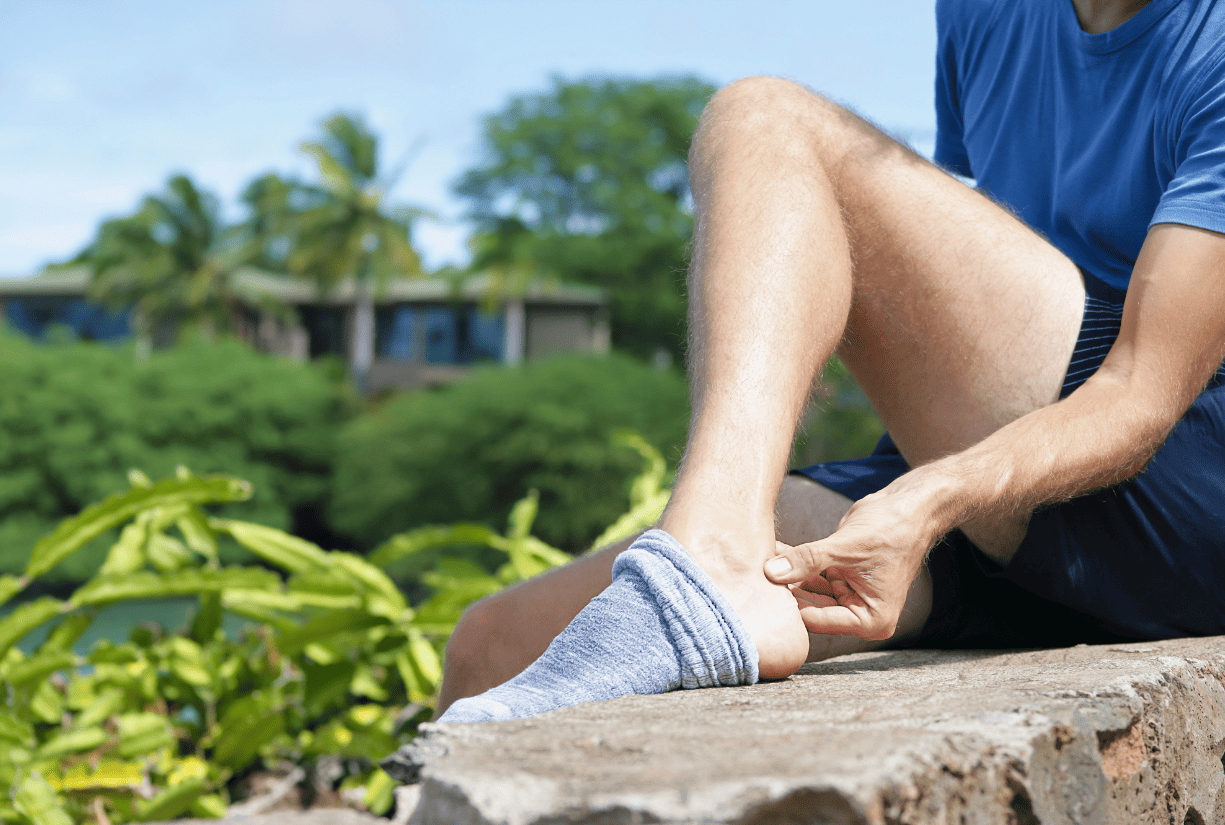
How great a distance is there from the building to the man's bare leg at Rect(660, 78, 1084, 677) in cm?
2178

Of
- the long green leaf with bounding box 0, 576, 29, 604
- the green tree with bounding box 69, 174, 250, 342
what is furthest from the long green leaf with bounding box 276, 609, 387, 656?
the green tree with bounding box 69, 174, 250, 342

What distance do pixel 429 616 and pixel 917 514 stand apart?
102cm

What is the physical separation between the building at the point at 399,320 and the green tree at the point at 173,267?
0.64 m

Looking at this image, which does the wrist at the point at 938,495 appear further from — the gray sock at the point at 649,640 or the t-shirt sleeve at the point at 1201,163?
the t-shirt sleeve at the point at 1201,163

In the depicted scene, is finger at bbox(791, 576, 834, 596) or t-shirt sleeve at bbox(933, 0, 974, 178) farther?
t-shirt sleeve at bbox(933, 0, 974, 178)

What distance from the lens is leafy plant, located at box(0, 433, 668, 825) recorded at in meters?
1.46

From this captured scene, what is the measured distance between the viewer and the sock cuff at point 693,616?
85cm

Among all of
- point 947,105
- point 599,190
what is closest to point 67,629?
point 947,105

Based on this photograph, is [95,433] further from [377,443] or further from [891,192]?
[891,192]

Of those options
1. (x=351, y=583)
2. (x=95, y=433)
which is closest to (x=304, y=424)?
(x=95, y=433)

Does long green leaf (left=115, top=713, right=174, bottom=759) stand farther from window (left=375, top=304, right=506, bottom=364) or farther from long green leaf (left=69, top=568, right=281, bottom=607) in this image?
window (left=375, top=304, right=506, bottom=364)

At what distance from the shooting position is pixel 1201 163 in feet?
3.35

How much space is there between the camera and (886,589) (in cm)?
91

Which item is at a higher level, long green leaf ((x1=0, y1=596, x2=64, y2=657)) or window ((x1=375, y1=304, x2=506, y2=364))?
long green leaf ((x1=0, y1=596, x2=64, y2=657))
